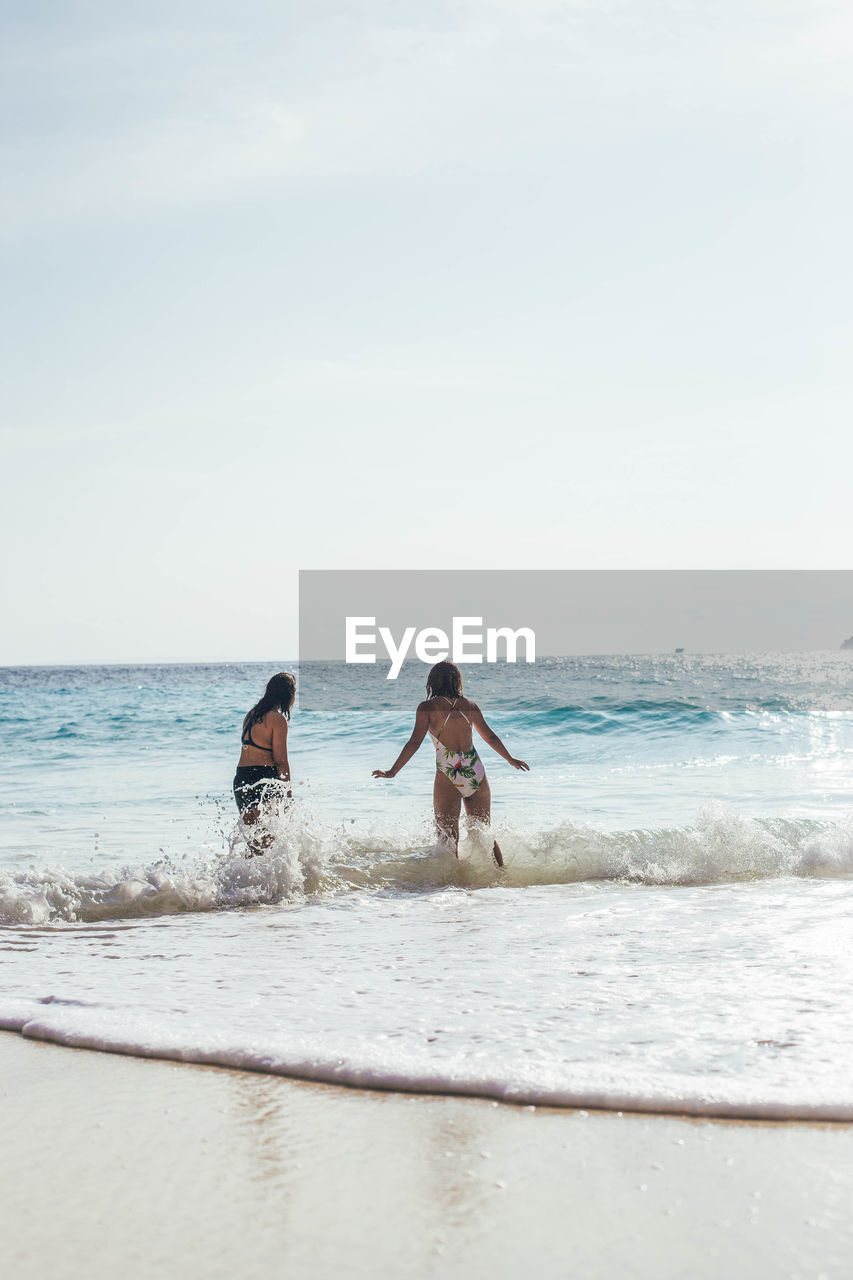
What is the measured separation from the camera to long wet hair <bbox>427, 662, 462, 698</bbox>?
309 inches

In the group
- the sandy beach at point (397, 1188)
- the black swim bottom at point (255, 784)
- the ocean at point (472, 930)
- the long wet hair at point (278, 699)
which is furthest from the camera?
the black swim bottom at point (255, 784)

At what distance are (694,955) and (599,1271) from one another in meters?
3.06

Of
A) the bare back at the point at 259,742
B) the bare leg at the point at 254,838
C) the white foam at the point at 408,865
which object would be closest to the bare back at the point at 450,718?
the white foam at the point at 408,865

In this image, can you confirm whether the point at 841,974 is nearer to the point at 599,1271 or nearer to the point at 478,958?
the point at 478,958

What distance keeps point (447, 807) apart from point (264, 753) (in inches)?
64.0

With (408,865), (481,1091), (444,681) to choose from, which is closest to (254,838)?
(408,865)

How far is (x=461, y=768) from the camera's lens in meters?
8.03

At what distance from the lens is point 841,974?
4.52 metres

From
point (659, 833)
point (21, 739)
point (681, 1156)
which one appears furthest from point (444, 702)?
point (21, 739)

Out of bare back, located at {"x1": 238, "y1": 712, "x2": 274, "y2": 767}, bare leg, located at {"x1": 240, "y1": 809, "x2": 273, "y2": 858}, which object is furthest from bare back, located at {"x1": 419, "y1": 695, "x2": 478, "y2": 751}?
bare leg, located at {"x1": 240, "y1": 809, "x2": 273, "y2": 858}

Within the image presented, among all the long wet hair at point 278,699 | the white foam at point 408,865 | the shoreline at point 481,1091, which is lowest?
the white foam at point 408,865

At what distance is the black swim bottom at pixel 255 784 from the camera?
7699 mm

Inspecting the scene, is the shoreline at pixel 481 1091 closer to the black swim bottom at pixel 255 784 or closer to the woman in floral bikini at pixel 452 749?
the black swim bottom at pixel 255 784

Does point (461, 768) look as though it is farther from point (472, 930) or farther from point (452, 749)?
point (472, 930)
